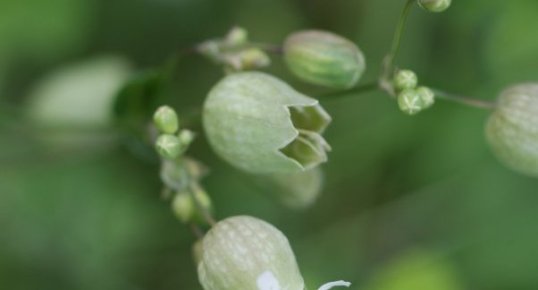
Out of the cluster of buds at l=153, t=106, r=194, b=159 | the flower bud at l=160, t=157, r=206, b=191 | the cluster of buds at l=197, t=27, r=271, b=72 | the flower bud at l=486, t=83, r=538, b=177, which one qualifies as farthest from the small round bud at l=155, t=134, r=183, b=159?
the flower bud at l=486, t=83, r=538, b=177

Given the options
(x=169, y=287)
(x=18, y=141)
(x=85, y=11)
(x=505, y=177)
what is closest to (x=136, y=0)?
(x=85, y=11)

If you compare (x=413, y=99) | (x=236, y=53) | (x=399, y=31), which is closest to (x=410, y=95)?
(x=413, y=99)

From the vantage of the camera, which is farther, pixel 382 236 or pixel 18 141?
pixel 382 236

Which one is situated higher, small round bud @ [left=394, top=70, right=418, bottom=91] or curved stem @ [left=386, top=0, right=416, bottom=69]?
curved stem @ [left=386, top=0, right=416, bottom=69]

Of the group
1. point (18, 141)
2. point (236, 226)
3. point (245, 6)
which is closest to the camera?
point (236, 226)

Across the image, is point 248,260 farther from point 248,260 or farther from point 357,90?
point 357,90

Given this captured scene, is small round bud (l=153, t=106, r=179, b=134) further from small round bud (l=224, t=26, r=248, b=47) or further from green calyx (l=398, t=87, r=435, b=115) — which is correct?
green calyx (l=398, t=87, r=435, b=115)

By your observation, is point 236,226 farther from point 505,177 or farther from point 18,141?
point 505,177

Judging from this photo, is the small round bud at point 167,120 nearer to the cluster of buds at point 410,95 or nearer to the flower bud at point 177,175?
the flower bud at point 177,175
